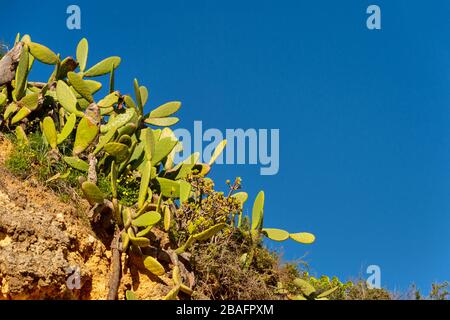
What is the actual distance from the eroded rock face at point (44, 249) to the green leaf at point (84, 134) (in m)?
0.79

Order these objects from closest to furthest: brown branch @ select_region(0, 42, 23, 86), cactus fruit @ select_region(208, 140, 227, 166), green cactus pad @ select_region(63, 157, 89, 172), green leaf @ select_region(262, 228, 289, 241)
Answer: green cactus pad @ select_region(63, 157, 89, 172) → green leaf @ select_region(262, 228, 289, 241) → brown branch @ select_region(0, 42, 23, 86) → cactus fruit @ select_region(208, 140, 227, 166)

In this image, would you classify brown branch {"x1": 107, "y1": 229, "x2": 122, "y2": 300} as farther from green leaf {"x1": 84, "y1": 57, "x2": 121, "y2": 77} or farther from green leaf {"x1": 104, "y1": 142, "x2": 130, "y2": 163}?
green leaf {"x1": 84, "y1": 57, "x2": 121, "y2": 77}

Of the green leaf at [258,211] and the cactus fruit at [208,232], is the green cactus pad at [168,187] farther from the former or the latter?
the cactus fruit at [208,232]

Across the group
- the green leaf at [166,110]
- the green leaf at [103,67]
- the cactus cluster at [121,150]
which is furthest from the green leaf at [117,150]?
the green leaf at [103,67]

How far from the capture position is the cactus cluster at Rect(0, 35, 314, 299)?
21.5ft

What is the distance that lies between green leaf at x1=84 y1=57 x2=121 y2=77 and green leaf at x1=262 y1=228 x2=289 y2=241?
9.53ft

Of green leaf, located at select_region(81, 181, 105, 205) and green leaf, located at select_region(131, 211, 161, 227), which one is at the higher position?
green leaf, located at select_region(81, 181, 105, 205)

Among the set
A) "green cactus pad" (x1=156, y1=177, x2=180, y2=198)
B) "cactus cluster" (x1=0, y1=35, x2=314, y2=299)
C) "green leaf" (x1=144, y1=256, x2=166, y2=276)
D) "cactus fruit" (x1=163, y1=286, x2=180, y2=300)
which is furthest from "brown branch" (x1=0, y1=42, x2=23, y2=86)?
"cactus fruit" (x1=163, y1=286, x2=180, y2=300)

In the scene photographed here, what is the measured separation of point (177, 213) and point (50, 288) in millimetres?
1916

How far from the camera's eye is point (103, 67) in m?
8.52
